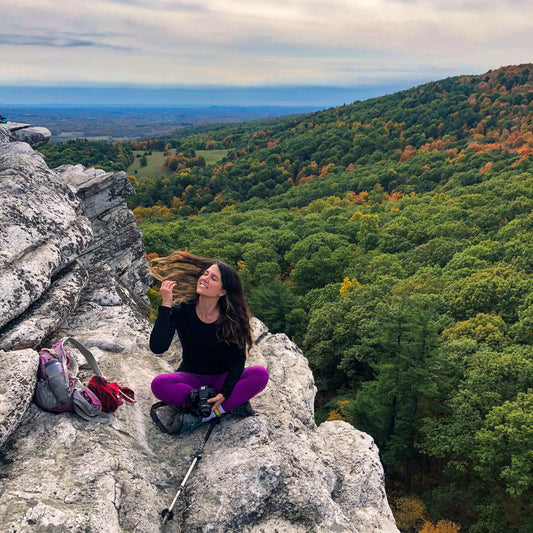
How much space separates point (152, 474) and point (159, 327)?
7.19 ft

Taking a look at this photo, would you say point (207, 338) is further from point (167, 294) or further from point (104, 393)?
point (104, 393)

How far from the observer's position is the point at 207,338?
271 inches

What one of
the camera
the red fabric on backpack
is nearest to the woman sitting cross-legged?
the camera

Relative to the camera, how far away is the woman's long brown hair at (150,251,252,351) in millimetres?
6815

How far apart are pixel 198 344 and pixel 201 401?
957 mm

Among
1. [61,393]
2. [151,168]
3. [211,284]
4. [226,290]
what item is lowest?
[151,168]

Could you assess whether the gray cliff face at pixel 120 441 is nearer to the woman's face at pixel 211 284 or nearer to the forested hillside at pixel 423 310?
the woman's face at pixel 211 284

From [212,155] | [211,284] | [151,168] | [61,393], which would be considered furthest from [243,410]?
[212,155]

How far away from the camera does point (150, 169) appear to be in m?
154

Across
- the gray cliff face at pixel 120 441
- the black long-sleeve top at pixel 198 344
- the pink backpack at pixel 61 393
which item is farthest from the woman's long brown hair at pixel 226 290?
the pink backpack at pixel 61 393

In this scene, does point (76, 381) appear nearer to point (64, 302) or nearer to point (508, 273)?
point (64, 302)

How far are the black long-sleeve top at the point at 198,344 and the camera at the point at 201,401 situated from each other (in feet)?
0.89

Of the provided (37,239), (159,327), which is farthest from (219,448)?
(37,239)

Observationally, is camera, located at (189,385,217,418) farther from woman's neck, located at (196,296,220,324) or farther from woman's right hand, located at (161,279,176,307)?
woman's right hand, located at (161,279,176,307)
